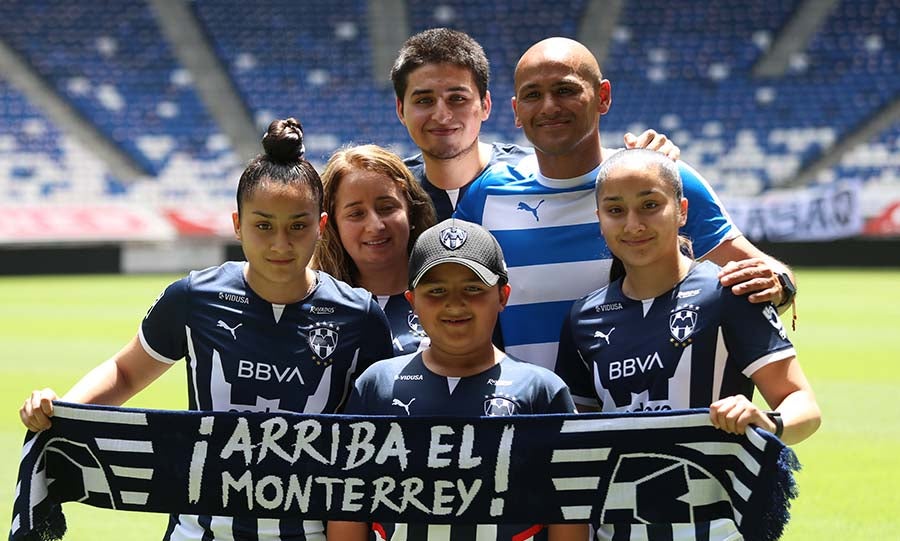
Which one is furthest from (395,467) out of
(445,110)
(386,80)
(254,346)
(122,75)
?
(122,75)

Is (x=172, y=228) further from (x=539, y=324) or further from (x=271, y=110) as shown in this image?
(x=539, y=324)

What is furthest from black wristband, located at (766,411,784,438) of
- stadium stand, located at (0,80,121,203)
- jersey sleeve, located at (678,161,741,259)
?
stadium stand, located at (0,80,121,203)

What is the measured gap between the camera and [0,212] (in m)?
22.3

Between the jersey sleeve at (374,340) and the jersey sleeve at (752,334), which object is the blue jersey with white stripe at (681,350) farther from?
the jersey sleeve at (374,340)

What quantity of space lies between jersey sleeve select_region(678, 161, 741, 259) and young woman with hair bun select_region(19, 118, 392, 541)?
3.99 ft

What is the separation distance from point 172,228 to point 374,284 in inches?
795

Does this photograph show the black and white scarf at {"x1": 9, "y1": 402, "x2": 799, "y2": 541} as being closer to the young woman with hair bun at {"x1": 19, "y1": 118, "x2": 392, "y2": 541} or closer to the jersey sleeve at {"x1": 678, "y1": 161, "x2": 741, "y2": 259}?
the young woman with hair bun at {"x1": 19, "y1": 118, "x2": 392, "y2": 541}

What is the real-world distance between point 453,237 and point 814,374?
754 cm

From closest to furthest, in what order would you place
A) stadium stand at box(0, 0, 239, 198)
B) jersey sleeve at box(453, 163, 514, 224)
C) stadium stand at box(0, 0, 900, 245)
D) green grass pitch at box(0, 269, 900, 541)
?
jersey sleeve at box(453, 163, 514, 224)
green grass pitch at box(0, 269, 900, 541)
stadium stand at box(0, 0, 900, 245)
stadium stand at box(0, 0, 239, 198)

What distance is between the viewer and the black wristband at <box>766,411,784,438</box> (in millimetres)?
2990

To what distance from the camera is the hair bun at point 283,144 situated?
11.3ft

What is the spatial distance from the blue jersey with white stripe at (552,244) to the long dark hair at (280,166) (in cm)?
78

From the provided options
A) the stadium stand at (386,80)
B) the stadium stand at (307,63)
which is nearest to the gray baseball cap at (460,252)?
the stadium stand at (386,80)

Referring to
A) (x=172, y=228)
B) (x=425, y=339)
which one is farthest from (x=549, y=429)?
(x=172, y=228)
